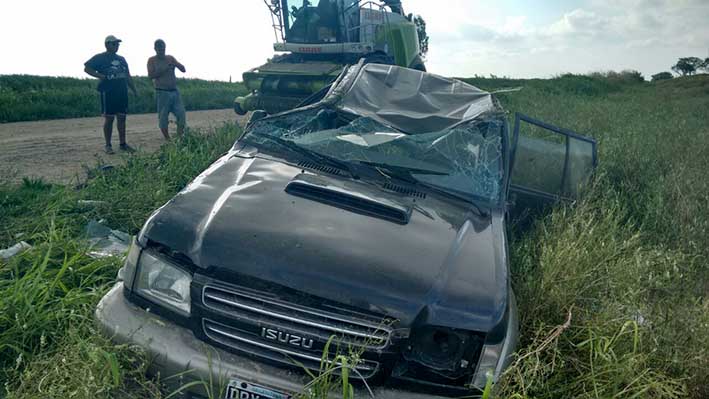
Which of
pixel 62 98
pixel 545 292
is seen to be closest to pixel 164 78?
pixel 62 98

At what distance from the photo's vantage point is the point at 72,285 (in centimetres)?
297

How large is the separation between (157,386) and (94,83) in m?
17.6

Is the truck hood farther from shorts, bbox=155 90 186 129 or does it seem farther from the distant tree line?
the distant tree line

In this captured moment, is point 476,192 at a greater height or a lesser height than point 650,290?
greater

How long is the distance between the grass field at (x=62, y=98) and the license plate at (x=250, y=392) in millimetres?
8638

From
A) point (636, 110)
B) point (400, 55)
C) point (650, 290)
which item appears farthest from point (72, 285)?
point (636, 110)

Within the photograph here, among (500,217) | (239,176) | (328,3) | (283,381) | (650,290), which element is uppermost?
(328,3)

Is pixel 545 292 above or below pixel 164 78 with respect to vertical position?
below

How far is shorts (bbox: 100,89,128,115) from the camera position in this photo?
7.53 meters

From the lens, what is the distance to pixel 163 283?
205 centimetres

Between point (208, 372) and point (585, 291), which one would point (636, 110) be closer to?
point (585, 291)

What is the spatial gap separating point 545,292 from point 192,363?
6.65ft

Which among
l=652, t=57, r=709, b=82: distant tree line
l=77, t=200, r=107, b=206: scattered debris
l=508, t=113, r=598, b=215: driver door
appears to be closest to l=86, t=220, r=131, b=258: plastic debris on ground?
l=77, t=200, r=107, b=206: scattered debris

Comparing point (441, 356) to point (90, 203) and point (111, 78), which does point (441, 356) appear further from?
point (111, 78)
